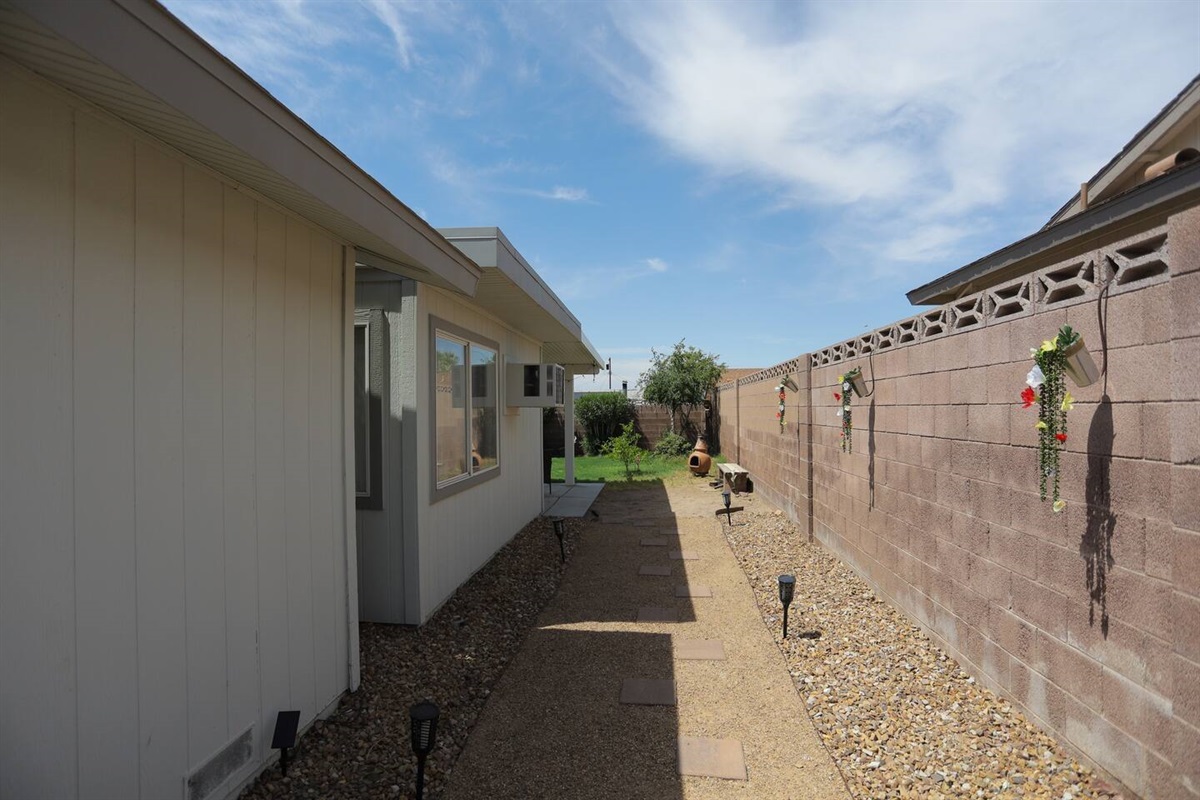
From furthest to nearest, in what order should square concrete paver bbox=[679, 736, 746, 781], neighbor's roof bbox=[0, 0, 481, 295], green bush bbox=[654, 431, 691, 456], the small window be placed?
green bush bbox=[654, 431, 691, 456]
the small window
square concrete paver bbox=[679, 736, 746, 781]
neighbor's roof bbox=[0, 0, 481, 295]

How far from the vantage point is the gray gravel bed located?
9.15ft

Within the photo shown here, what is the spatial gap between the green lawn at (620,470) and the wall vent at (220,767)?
10995 millimetres

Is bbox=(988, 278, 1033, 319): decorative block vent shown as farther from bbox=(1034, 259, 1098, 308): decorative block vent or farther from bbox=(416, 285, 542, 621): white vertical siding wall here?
bbox=(416, 285, 542, 621): white vertical siding wall

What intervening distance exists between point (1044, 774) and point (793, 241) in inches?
549

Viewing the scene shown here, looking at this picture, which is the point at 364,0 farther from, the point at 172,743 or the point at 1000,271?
the point at 1000,271

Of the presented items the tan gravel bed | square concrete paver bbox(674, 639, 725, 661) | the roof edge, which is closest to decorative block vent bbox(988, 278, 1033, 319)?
the roof edge

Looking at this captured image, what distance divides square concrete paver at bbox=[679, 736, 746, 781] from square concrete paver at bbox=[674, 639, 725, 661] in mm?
1085

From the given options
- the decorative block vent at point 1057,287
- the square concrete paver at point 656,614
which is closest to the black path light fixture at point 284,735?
the square concrete paver at point 656,614

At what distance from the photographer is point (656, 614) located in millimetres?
5254

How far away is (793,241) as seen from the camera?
49.9ft

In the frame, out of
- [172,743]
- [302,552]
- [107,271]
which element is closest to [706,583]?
[302,552]

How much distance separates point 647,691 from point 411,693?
1.39 meters

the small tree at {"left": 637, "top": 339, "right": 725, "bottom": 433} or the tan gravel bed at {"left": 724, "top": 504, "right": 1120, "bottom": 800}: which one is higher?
the small tree at {"left": 637, "top": 339, "right": 725, "bottom": 433}

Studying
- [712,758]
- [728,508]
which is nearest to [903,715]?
[712,758]
